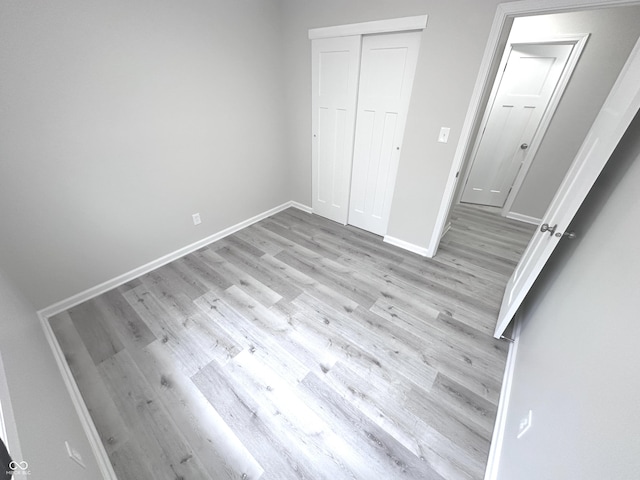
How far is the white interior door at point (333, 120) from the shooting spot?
2434 mm

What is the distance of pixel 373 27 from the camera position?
2102 mm

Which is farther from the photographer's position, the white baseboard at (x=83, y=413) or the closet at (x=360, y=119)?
the closet at (x=360, y=119)

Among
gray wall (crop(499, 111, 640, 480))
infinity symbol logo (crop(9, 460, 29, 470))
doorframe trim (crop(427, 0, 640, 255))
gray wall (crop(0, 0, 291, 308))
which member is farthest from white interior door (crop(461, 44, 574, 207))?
infinity symbol logo (crop(9, 460, 29, 470))

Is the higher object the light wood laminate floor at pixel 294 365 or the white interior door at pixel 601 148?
the white interior door at pixel 601 148

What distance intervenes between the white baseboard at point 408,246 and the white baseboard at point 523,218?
188 cm

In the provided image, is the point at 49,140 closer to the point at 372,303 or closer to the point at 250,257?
the point at 250,257

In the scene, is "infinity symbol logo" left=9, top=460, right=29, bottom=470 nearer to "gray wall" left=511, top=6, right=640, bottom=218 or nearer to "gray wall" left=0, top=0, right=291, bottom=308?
"gray wall" left=0, top=0, right=291, bottom=308

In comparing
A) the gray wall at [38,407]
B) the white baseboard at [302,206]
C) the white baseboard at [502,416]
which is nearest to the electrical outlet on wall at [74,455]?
the gray wall at [38,407]

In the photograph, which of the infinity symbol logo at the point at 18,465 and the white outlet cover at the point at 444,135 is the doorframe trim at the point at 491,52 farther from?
the infinity symbol logo at the point at 18,465

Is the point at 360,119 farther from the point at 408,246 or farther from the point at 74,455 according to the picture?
the point at 74,455

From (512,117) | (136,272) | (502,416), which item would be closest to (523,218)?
(512,117)

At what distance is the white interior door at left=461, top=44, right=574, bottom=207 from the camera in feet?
9.48

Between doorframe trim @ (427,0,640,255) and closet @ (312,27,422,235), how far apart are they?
536 millimetres

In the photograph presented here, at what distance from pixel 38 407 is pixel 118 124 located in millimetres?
1872
